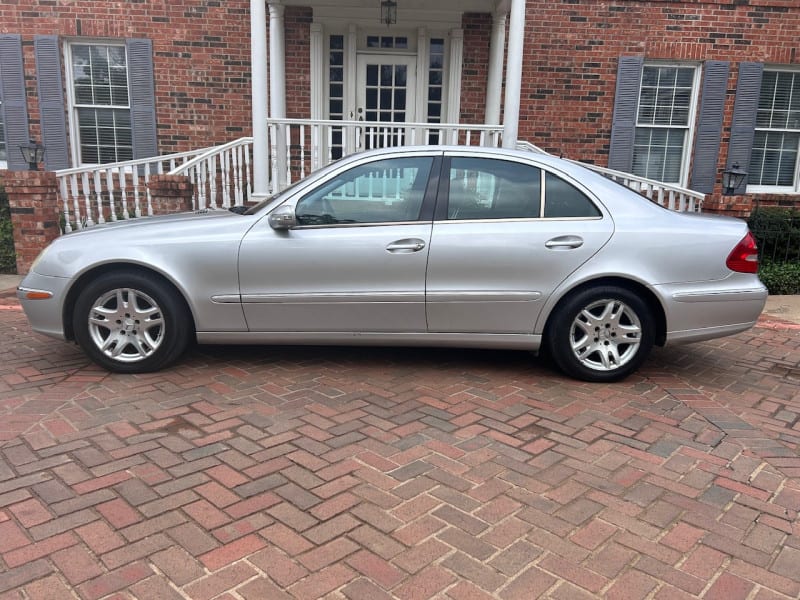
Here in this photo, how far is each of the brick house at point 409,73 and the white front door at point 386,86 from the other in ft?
0.07

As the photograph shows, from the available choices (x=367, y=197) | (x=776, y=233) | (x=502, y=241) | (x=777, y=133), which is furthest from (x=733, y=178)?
(x=367, y=197)

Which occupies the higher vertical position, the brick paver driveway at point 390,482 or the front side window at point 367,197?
the front side window at point 367,197

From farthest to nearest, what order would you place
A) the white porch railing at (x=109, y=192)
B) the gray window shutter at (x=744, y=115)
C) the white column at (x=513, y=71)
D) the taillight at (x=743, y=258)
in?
the gray window shutter at (x=744, y=115) → the white column at (x=513, y=71) → the white porch railing at (x=109, y=192) → the taillight at (x=743, y=258)

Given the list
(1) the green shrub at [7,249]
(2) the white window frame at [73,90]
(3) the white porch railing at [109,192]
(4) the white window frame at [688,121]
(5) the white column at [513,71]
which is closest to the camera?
(3) the white porch railing at [109,192]

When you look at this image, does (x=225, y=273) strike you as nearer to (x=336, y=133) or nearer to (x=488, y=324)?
(x=488, y=324)

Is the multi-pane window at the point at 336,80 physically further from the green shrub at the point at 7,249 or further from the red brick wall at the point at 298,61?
the green shrub at the point at 7,249

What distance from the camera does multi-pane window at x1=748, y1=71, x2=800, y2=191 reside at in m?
10.0

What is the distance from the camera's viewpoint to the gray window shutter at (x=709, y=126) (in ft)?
31.6

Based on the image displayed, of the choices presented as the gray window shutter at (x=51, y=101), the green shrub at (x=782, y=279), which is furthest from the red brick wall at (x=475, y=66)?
the gray window shutter at (x=51, y=101)

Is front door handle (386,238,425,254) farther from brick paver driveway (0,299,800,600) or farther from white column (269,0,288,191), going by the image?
white column (269,0,288,191)

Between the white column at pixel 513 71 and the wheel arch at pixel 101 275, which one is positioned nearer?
the wheel arch at pixel 101 275

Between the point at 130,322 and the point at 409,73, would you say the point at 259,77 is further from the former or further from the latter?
the point at 130,322

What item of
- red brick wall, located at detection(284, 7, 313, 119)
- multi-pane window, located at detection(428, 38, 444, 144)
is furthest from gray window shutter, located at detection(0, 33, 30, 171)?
multi-pane window, located at detection(428, 38, 444, 144)

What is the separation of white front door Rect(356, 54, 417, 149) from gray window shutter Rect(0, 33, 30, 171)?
195 inches
